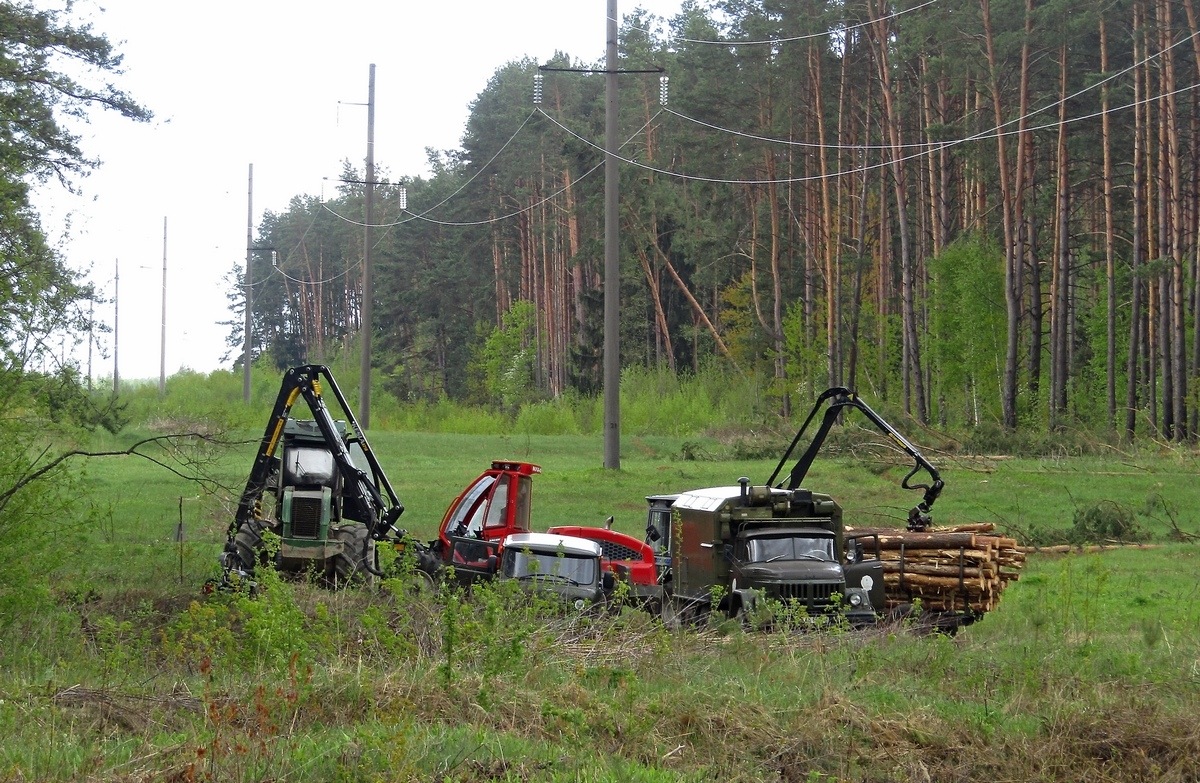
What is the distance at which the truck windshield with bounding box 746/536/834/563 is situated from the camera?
16.4 meters

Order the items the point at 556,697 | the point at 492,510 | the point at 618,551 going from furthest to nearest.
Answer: the point at 492,510 < the point at 618,551 < the point at 556,697

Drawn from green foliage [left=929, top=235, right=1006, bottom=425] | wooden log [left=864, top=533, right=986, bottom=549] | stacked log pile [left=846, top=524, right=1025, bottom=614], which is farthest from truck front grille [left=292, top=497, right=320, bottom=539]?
green foliage [left=929, top=235, right=1006, bottom=425]

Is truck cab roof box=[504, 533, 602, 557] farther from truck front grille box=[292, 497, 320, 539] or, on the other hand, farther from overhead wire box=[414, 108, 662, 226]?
overhead wire box=[414, 108, 662, 226]

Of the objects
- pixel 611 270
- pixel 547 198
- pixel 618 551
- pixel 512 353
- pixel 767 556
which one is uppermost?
pixel 547 198

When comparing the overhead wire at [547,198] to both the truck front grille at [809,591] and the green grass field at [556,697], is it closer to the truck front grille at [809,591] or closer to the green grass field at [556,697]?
the truck front grille at [809,591]

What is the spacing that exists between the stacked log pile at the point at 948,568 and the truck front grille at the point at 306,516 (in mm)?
7256

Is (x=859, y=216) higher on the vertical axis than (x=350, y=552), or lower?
higher

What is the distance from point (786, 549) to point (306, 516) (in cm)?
675

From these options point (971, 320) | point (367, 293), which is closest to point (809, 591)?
point (367, 293)

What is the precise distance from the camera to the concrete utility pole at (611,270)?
32969 millimetres

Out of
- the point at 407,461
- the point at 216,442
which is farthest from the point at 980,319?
the point at 216,442

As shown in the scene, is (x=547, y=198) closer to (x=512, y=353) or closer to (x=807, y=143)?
(x=512, y=353)

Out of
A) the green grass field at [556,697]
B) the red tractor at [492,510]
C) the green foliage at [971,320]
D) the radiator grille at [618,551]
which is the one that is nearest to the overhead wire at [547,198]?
the green foliage at [971,320]

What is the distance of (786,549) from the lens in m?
16.4
